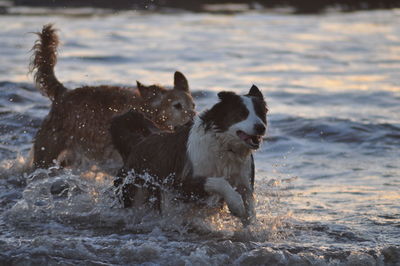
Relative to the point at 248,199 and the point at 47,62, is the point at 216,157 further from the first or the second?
the point at 47,62

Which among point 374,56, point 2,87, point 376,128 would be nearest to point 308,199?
point 376,128

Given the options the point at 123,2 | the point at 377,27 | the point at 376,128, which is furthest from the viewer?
the point at 123,2

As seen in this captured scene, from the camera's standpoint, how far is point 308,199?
930 cm

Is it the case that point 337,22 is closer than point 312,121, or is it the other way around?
point 312,121

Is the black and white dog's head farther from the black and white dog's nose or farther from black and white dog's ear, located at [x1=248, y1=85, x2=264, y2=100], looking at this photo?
black and white dog's ear, located at [x1=248, y1=85, x2=264, y2=100]

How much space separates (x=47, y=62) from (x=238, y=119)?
12.4ft

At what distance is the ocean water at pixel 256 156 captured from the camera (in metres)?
7.23

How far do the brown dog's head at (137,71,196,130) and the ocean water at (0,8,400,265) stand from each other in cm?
99

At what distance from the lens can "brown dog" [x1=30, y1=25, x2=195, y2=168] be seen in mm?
9852

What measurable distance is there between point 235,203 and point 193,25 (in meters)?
21.8

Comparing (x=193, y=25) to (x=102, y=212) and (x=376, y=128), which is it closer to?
(x=376, y=128)

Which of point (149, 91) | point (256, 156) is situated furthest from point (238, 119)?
point (256, 156)

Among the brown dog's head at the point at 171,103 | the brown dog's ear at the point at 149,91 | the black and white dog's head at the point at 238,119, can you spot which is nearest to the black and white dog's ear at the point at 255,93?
the black and white dog's head at the point at 238,119

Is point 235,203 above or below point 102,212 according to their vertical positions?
above
